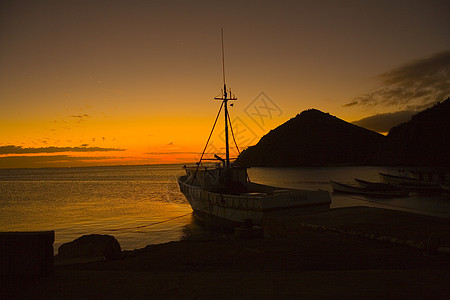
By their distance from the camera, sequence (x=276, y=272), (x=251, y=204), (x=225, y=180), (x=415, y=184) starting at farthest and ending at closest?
(x=415, y=184) < (x=225, y=180) < (x=251, y=204) < (x=276, y=272)

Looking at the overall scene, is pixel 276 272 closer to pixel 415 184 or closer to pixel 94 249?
pixel 94 249

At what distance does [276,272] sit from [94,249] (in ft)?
24.4

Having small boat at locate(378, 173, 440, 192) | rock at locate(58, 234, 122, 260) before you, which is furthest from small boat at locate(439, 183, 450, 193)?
rock at locate(58, 234, 122, 260)

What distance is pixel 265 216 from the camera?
64.6ft

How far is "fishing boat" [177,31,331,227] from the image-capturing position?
20.8m

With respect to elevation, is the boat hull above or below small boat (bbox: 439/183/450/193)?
above

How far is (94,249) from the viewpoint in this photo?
11469 millimetres

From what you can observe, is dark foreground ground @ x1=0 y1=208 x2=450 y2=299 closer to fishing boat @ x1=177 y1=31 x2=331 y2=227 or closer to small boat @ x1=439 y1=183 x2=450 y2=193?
fishing boat @ x1=177 y1=31 x2=331 y2=227

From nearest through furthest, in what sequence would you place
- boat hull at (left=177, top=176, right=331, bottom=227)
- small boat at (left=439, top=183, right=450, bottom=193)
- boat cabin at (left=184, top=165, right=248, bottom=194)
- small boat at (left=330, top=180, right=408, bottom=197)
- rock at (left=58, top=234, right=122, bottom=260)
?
rock at (left=58, top=234, right=122, bottom=260)
boat hull at (left=177, top=176, right=331, bottom=227)
boat cabin at (left=184, top=165, right=248, bottom=194)
small boat at (left=330, top=180, right=408, bottom=197)
small boat at (left=439, top=183, right=450, bottom=193)

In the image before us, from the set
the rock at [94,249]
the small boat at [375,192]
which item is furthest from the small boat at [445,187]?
the rock at [94,249]

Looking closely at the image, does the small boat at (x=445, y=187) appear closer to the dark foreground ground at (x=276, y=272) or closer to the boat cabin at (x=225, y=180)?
the boat cabin at (x=225, y=180)

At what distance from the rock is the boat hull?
825 centimetres

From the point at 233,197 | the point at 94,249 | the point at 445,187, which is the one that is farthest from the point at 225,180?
the point at 445,187

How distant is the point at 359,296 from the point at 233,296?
6.77ft
